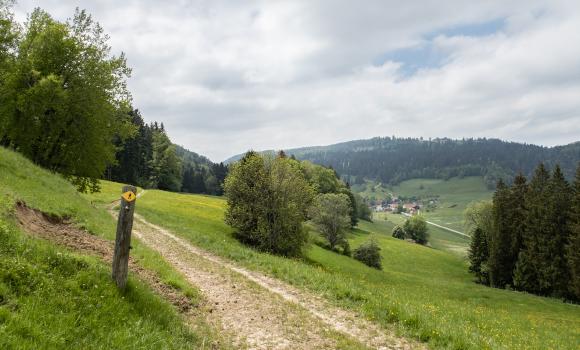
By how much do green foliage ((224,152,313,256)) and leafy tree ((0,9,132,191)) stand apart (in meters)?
14.6

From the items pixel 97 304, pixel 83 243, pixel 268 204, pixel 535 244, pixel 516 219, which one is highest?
pixel 268 204

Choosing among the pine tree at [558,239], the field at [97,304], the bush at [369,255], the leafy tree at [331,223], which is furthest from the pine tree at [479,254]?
the field at [97,304]

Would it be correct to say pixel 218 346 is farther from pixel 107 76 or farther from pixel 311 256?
pixel 311 256

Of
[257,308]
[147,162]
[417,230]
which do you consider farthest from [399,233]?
[257,308]

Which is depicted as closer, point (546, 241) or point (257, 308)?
point (257, 308)

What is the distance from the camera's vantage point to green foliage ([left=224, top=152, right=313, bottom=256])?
38.7 metres

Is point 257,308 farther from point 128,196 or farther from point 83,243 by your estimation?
point 83,243

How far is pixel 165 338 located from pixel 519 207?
232 ft

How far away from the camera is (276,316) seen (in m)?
12.0

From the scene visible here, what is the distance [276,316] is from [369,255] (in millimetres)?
53131

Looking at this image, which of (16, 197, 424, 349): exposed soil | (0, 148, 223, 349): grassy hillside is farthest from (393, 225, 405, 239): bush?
(0, 148, 223, 349): grassy hillside

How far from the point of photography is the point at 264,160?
42.6 m

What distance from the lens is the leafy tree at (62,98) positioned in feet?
98.2

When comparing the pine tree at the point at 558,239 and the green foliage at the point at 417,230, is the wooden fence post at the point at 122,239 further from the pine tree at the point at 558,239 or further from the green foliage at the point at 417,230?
the green foliage at the point at 417,230
